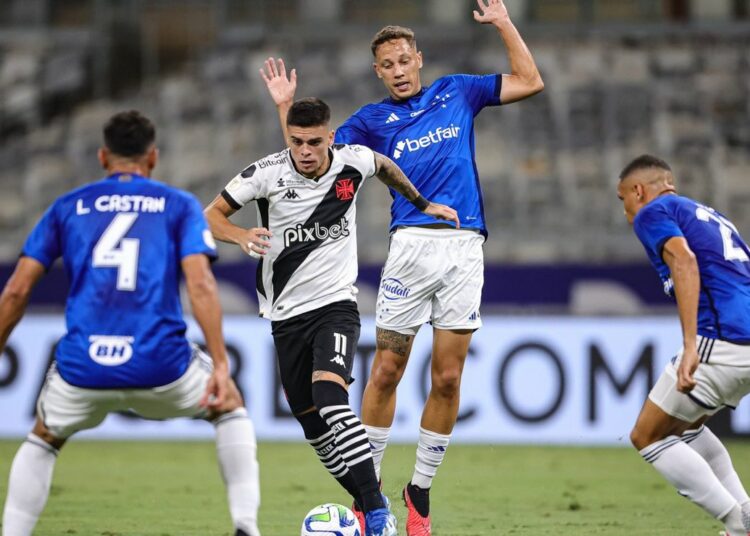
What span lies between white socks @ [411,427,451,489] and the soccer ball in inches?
28.0

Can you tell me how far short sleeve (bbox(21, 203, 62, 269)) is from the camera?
17.4 feet

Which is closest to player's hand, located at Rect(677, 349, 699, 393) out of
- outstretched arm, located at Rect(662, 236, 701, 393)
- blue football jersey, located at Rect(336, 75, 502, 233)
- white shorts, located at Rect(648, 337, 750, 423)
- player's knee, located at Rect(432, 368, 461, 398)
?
outstretched arm, located at Rect(662, 236, 701, 393)

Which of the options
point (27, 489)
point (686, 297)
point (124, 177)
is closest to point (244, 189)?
point (124, 177)

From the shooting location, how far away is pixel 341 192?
6688 millimetres

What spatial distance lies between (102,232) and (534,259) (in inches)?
385

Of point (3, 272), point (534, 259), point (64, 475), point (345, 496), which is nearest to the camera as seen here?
point (345, 496)

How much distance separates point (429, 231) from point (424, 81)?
9260 mm

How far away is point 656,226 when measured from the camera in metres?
6.08

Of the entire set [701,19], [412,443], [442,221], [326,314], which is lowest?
[412,443]

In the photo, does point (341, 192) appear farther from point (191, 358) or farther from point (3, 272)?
point (3, 272)

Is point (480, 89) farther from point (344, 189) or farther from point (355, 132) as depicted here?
point (344, 189)

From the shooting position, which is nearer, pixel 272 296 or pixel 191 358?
pixel 191 358

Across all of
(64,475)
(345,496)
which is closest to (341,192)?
(345,496)

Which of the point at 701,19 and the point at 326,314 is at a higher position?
the point at 701,19
